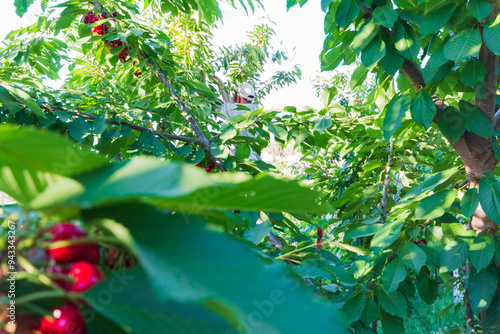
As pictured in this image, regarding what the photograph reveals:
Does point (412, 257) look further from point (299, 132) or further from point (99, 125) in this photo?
point (99, 125)

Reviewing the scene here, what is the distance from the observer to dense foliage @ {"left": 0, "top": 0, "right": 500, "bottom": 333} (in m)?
0.10

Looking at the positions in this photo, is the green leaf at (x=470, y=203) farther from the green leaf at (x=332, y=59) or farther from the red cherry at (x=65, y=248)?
the red cherry at (x=65, y=248)

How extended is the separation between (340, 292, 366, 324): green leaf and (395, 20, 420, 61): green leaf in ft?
2.00

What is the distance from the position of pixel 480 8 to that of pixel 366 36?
8.6 inches

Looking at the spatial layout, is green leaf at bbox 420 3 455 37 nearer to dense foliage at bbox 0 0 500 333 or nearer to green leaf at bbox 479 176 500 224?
dense foliage at bbox 0 0 500 333

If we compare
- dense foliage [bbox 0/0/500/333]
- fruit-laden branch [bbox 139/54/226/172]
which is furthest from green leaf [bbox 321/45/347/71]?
fruit-laden branch [bbox 139/54/226/172]

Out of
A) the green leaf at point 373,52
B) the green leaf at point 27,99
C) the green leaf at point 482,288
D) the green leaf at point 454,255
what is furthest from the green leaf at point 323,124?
the green leaf at point 27,99

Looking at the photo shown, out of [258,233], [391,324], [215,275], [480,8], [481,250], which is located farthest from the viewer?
[391,324]

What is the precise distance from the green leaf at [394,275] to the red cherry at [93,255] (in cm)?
82

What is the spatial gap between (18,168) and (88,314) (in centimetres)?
6

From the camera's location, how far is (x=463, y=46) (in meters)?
0.69

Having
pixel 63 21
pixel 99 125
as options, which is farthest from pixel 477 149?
pixel 63 21

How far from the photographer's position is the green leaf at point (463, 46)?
2.23 feet

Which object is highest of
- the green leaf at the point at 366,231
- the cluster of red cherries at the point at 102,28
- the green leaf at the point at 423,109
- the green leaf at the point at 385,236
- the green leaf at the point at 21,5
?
the green leaf at the point at 21,5
